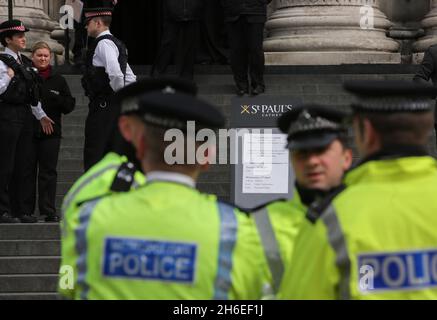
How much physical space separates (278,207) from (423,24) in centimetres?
1501

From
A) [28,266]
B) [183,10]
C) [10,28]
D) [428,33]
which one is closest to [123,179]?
[28,266]

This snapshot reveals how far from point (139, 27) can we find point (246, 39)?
773 centimetres

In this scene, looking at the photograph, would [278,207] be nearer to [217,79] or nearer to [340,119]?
[340,119]

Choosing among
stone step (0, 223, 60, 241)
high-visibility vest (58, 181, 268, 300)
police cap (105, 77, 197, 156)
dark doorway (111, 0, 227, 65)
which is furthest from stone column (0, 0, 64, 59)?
high-visibility vest (58, 181, 268, 300)

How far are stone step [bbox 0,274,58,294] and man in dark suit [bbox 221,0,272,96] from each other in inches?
227

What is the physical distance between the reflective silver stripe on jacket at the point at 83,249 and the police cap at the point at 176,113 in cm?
36

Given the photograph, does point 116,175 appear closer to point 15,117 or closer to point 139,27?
point 15,117

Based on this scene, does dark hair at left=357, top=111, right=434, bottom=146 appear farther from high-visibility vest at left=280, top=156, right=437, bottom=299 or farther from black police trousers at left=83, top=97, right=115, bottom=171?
black police trousers at left=83, top=97, right=115, bottom=171

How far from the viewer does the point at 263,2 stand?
1548 cm

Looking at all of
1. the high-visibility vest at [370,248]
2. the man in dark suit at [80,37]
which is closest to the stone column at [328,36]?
the man in dark suit at [80,37]

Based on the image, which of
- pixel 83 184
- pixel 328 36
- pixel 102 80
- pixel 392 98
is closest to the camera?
pixel 392 98

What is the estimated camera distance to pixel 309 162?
458 cm

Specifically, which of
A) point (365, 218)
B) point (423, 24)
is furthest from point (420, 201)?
point (423, 24)

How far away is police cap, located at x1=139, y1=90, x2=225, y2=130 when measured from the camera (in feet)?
14.0
